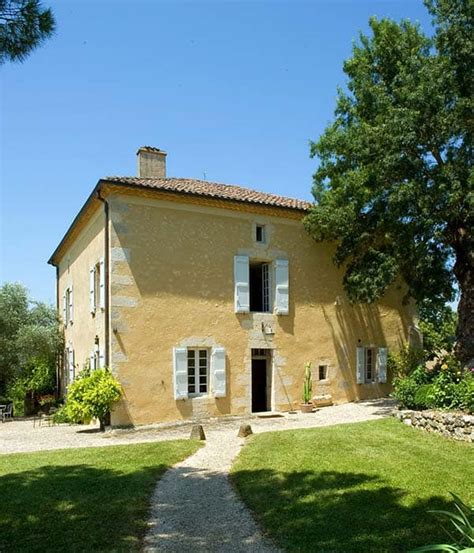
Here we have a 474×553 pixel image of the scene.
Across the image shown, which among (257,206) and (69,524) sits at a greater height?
(257,206)

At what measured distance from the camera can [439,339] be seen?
26.7m

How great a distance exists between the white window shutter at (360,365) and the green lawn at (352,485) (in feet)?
20.5

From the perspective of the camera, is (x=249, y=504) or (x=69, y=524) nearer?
(x=69, y=524)

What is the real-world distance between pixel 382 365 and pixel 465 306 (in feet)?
15.7

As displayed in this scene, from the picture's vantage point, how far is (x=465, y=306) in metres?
13.9

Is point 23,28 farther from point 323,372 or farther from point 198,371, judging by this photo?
point 323,372

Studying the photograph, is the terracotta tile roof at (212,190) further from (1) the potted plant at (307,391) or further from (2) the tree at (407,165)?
(1) the potted plant at (307,391)

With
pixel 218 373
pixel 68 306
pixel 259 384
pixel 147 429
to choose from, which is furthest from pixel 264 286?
pixel 68 306

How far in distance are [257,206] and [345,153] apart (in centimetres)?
296

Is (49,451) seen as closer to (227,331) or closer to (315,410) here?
(227,331)

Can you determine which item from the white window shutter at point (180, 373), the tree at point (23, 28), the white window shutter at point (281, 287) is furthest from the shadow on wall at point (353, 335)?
the tree at point (23, 28)

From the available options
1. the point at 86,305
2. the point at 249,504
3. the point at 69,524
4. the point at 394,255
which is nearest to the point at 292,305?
the point at 394,255

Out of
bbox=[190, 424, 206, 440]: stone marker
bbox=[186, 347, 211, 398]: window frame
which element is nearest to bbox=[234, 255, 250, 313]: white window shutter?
bbox=[186, 347, 211, 398]: window frame

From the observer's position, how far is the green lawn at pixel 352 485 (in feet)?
17.2
